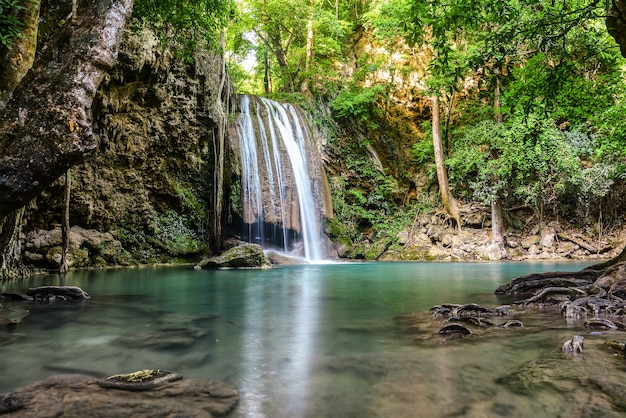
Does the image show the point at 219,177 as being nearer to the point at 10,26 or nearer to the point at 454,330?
the point at 10,26

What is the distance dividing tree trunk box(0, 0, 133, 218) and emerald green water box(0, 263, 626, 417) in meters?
1.36

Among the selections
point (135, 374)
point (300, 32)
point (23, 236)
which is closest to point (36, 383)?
point (135, 374)

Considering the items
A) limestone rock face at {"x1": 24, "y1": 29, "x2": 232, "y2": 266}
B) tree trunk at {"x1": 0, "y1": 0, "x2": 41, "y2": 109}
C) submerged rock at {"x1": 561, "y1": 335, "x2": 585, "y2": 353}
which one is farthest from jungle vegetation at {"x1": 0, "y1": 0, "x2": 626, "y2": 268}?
submerged rock at {"x1": 561, "y1": 335, "x2": 585, "y2": 353}

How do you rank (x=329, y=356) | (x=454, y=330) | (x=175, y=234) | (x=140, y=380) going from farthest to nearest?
(x=175, y=234), (x=454, y=330), (x=329, y=356), (x=140, y=380)

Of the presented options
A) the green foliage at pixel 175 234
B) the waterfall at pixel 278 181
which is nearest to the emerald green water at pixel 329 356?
the green foliage at pixel 175 234

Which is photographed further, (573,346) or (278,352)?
(278,352)

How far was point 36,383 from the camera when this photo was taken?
232 centimetres

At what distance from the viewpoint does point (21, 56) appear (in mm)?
4191

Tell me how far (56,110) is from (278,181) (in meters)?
13.1

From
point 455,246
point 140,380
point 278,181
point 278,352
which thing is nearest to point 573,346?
point 278,352

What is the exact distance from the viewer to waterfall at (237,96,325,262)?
1551 cm

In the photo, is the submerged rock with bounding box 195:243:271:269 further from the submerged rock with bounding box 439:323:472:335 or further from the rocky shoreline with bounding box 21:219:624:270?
the submerged rock with bounding box 439:323:472:335

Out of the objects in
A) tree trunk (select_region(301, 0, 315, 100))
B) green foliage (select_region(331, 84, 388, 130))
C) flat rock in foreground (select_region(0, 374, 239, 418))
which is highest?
tree trunk (select_region(301, 0, 315, 100))

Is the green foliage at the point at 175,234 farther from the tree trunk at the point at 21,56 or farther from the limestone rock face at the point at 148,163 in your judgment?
the tree trunk at the point at 21,56
